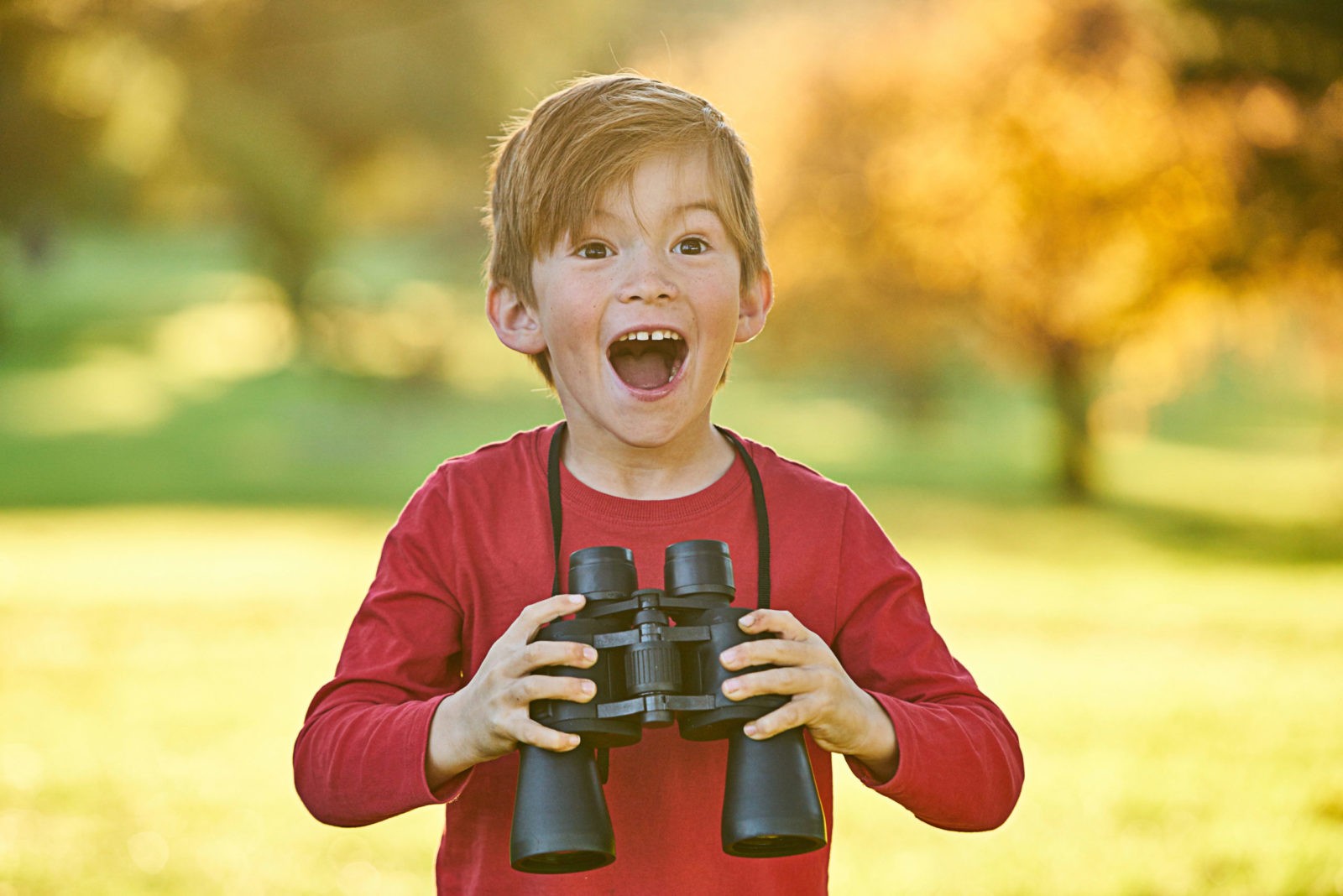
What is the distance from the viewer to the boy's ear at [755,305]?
2.47m

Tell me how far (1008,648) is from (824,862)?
931 centimetres

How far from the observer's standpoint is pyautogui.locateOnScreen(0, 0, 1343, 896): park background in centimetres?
664

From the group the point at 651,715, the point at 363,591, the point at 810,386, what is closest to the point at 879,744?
the point at 651,715

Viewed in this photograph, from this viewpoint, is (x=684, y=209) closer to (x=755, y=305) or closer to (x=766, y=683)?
(x=755, y=305)

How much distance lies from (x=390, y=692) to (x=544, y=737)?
41cm

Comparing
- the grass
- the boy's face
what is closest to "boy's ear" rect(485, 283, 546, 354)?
A: the boy's face

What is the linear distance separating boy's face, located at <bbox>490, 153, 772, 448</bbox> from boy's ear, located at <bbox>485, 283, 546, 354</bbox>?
14 cm

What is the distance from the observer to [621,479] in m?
2.35

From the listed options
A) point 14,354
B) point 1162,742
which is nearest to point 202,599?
point 1162,742

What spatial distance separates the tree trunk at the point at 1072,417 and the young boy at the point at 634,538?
65.2 ft

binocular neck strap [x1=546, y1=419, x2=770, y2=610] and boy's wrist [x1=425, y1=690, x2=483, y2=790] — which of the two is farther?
binocular neck strap [x1=546, y1=419, x2=770, y2=610]

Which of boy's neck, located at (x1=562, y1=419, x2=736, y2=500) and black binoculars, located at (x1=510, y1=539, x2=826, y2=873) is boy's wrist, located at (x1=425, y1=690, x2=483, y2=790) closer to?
black binoculars, located at (x1=510, y1=539, x2=826, y2=873)

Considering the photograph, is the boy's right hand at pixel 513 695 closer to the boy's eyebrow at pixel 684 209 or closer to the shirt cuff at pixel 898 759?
the shirt cuff at pixel 898 759

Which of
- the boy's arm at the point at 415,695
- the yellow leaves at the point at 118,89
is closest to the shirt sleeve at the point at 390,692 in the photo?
the boy's arm at the point at 415,695
